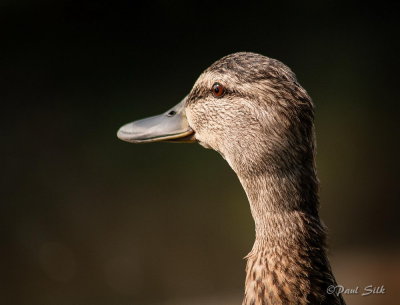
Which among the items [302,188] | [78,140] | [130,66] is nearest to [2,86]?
[78,140]

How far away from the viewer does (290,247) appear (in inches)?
89.4

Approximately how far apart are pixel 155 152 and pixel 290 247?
148 inches

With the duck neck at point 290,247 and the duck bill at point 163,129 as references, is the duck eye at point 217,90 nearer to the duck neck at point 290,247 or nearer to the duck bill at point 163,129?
the duck bill at point 163,129

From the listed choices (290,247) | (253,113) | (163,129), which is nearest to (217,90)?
(253,113)

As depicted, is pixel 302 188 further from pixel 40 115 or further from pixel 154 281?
pixel 40 115

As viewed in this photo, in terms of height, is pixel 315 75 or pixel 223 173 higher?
pixel 315 75

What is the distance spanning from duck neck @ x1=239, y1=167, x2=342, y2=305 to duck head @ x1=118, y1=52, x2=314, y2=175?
0.29ft

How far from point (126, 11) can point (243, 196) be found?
7.20ft

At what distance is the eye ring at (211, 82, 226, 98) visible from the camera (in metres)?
2.39

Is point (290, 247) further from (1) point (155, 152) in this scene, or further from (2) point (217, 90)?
(1) point (155, 152)

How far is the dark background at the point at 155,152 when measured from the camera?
5.80 m

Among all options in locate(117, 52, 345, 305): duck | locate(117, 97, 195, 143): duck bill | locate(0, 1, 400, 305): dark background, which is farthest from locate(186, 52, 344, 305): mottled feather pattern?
locate(0, 1, 400, 305): dark background

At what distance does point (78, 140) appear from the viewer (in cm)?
598

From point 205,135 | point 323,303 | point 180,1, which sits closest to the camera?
point 323,303
